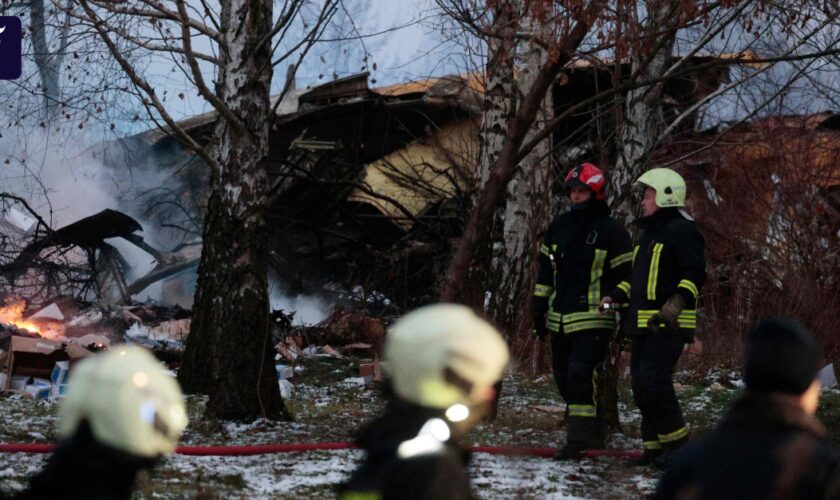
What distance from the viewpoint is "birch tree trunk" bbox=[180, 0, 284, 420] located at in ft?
26.5

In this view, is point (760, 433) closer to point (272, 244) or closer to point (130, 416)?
point (130, 416)

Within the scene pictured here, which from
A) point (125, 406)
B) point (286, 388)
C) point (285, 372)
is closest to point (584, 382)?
point (286, 388)

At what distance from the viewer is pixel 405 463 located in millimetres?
2518

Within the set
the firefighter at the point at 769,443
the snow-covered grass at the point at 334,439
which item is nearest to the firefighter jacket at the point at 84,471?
the firefighter at the point at 769,443

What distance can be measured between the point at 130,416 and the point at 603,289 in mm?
4854

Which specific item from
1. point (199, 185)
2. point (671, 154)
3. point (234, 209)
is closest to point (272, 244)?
point (199, 185)

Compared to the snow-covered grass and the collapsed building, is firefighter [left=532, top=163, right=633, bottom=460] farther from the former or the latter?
the collapsed building

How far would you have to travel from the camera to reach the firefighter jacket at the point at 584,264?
700 cm

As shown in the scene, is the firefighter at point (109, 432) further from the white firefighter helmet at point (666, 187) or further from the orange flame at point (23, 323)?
the orange flame at point (23, 323)

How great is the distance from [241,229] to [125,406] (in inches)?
223

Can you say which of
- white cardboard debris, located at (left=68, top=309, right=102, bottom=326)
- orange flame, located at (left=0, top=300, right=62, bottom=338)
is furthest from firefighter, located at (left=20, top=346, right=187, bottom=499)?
white cardboard debris, located at (left=68, top=309, right=102, bottom=326)

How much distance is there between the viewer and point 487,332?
2.77 meters

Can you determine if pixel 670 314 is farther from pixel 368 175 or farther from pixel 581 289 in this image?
pixel 368 175

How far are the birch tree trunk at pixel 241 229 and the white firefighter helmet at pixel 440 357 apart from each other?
5.47 meters
